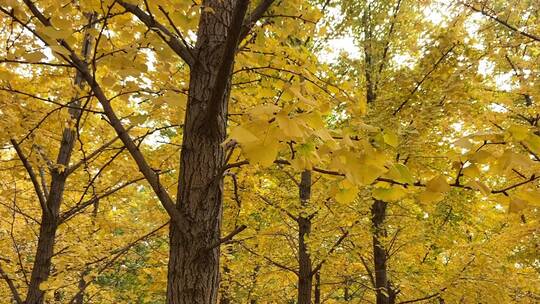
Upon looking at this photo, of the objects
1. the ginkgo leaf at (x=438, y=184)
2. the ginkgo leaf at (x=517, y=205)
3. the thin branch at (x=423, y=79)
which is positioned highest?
the thin branch at (x=423, y=79)

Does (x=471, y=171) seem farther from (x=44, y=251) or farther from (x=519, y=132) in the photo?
(x=44, y=251)

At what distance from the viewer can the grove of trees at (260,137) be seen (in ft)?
4.44

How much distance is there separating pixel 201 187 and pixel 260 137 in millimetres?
966

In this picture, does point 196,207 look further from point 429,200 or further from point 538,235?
point 538,235

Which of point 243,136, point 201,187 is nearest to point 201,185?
point 201,187

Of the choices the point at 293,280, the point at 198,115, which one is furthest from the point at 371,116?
the point at 293,280

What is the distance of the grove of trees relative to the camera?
4.44 feet

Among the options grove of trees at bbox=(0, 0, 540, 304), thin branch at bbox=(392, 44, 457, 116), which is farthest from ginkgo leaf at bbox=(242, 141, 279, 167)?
thin branch at bbox=(392, 44, 457, 116)

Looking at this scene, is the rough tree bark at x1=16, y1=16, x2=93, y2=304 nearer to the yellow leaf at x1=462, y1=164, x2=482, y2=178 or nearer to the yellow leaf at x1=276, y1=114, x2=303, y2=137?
the yellow leaf at x1=276, y1=114, x2=303, y2=137

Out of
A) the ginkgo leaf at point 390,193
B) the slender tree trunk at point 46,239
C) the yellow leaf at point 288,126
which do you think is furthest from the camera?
the slender tree trunk at point 46,239

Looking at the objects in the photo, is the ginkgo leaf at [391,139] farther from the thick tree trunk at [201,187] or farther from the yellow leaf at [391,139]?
the thick tree trunk at [201,187]

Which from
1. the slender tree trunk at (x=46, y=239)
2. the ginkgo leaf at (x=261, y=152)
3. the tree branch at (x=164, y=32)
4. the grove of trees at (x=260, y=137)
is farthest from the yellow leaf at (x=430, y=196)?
the slender tree trunk at (x=46, y=239)

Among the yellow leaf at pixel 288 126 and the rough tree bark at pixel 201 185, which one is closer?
the yellow leaf at pixel 288 126

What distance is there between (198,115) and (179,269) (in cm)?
74
